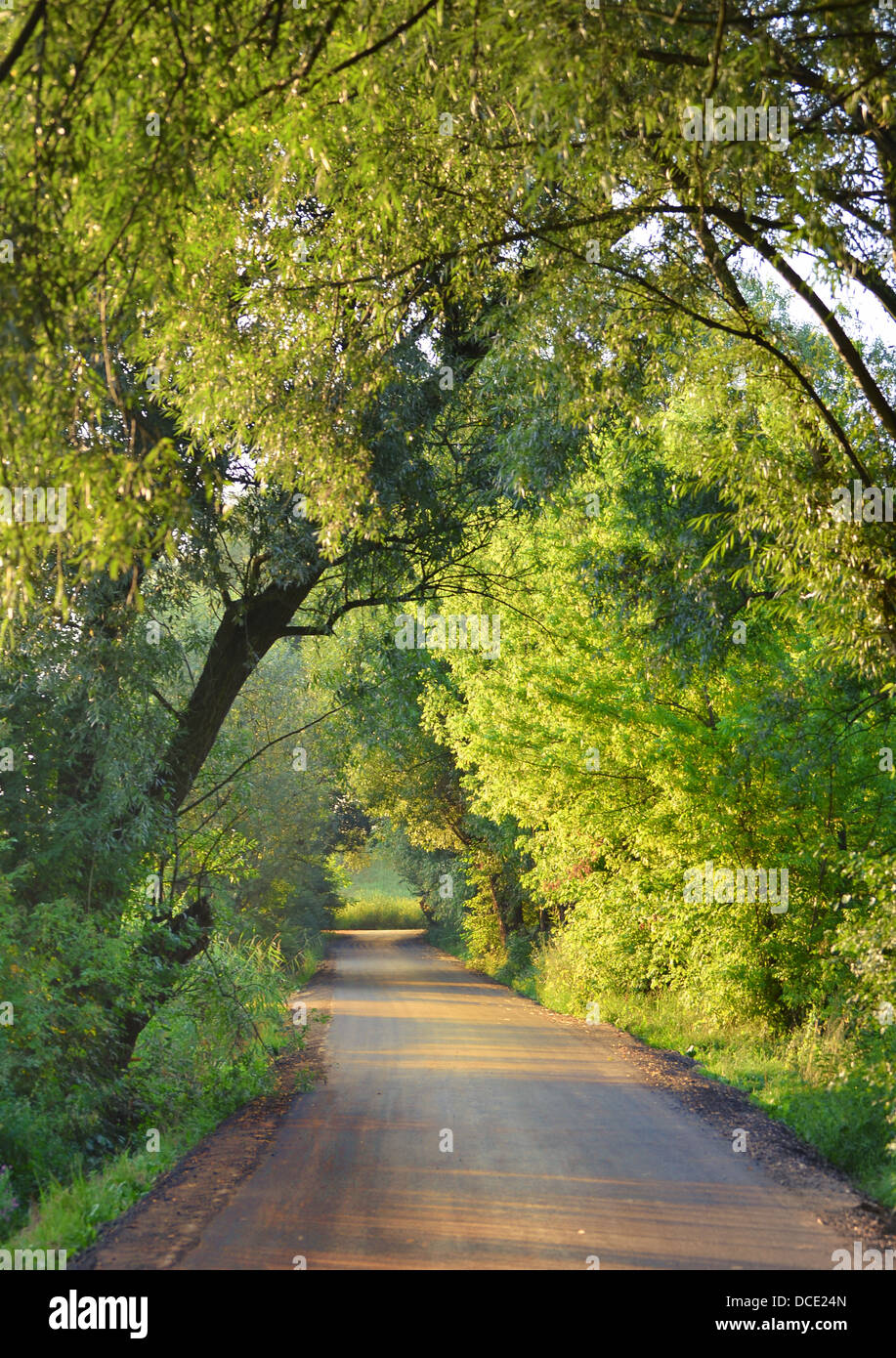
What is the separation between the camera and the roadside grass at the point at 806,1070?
8703 mm

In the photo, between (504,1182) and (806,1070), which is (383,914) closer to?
(806,1070)

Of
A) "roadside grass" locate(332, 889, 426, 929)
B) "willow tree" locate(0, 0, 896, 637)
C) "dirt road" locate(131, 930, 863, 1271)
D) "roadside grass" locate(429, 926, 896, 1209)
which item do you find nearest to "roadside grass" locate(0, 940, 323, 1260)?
"dirt road" locate(131, 930, 863, 1271)

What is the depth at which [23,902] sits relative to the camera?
34.6ft

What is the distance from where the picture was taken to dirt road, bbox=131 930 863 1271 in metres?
6.79

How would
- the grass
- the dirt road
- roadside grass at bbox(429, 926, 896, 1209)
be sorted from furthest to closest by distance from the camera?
the grass < roadside grass at bbox(429, 926, 896, 1209) < the dirt road

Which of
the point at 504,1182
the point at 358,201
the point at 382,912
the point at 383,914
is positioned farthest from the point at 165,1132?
the point at 382,912

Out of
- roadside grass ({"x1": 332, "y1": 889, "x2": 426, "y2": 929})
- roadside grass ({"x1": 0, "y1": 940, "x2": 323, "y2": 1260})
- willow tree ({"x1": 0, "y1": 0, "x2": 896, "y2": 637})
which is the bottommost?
roadside grass ({"x1": 332, "y1": 889, "x2": 426, "y2": 929})

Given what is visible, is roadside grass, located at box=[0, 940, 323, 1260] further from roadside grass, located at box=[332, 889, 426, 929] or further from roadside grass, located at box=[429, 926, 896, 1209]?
roadside grass, located at box=[332, 889, 426, 929]

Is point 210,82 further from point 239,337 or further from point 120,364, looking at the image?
point 120,364

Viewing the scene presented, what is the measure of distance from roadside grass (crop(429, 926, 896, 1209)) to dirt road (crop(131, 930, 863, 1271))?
2.46ft

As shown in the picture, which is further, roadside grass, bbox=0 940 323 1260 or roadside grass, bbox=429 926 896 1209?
roadside grass, bbox=429 926 896 1209

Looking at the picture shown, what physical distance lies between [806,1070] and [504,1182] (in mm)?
4577

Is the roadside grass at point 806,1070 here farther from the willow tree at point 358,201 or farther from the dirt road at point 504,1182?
A: the willow tree at point 358,201

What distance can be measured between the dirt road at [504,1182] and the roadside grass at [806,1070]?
0.75 metres
